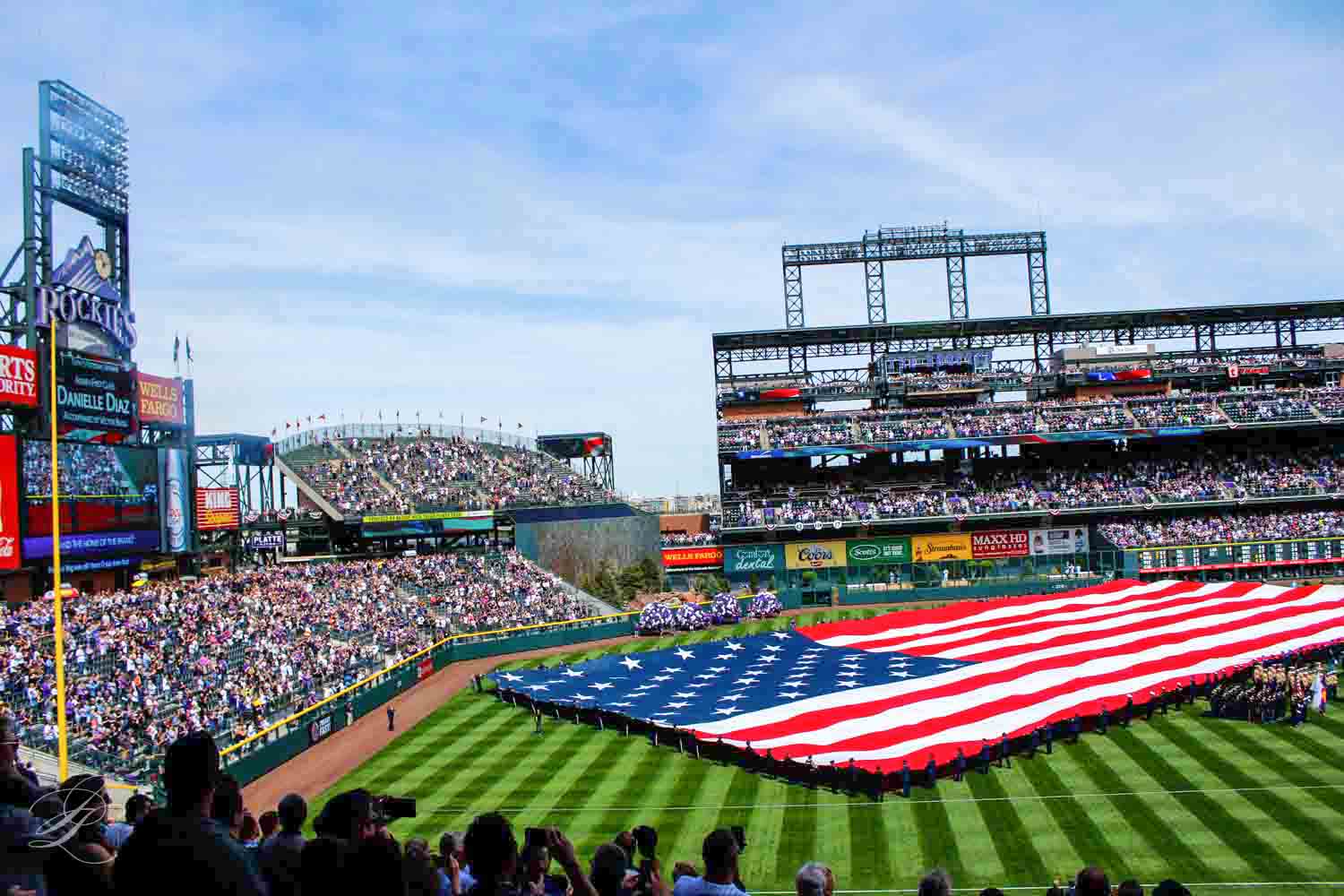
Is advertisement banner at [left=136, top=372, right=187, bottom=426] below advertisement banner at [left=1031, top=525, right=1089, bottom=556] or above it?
above

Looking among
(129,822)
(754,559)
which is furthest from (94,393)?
(754,559)

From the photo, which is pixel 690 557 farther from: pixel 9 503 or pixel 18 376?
pixel 18 376

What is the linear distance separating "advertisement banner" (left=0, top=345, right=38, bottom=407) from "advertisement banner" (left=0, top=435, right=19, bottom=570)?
1.15 metres

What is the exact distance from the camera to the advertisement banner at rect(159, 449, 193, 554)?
3909 centimetres

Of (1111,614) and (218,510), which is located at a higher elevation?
(218,510)

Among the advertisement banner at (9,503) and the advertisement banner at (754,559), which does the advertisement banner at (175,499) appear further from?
the advertisement banner at (754,559)

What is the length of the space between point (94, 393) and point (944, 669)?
28.4 metres

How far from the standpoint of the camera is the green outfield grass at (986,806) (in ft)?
60.7

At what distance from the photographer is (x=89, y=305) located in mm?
35656

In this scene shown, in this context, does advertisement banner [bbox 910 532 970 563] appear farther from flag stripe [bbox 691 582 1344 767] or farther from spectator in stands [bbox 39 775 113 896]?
spectator in stands [bbox 39 775 113 896]

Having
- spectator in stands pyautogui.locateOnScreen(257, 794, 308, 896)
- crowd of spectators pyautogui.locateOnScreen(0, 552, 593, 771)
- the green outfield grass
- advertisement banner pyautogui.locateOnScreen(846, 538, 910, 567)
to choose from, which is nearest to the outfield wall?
crowd of spectators pyautogui.locateOnScreen(0, 552, 593, 771)

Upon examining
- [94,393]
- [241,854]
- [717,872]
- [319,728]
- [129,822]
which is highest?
[94,393]

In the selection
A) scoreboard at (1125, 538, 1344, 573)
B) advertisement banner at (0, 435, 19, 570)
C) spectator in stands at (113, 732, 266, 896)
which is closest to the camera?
spectator in stands at (113, 732, 266, 896)

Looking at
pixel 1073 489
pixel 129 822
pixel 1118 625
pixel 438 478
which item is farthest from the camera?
pixel 1073 489
